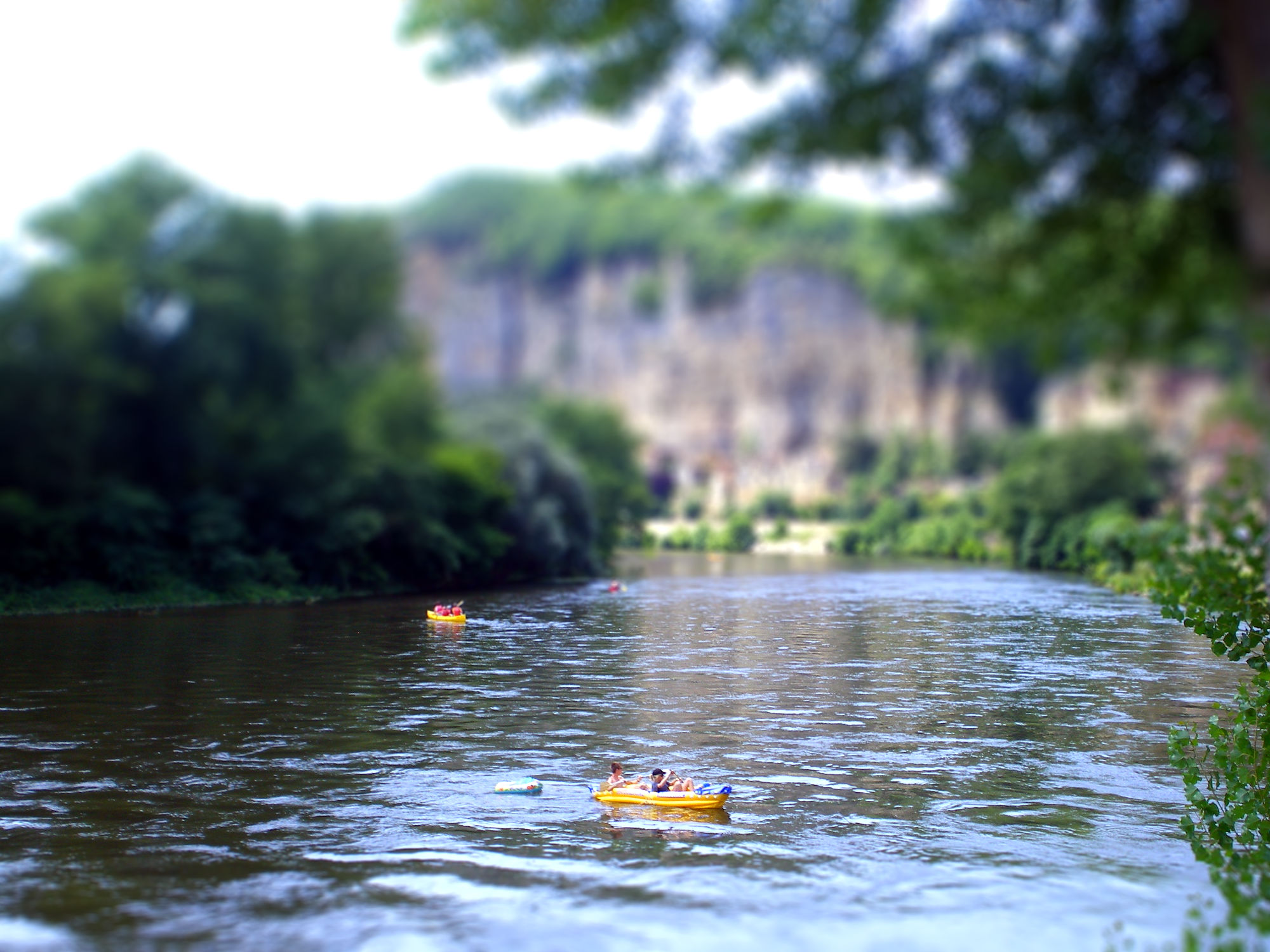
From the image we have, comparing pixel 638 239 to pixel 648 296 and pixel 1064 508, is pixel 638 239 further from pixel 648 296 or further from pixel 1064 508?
pixel 1064 508

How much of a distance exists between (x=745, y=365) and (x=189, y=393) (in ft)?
491

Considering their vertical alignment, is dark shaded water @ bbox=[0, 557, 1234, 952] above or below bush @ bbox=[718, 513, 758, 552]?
below

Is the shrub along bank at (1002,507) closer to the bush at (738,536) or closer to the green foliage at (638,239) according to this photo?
the bush at (738,536)

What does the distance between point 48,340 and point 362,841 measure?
16.2 m

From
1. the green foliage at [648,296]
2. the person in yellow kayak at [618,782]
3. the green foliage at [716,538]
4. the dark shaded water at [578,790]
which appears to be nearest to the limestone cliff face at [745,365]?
the green foliage at [648,296]

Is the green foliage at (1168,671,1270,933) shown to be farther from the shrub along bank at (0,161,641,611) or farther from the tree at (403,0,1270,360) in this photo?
the shrub along bank at (0,161,641,611)

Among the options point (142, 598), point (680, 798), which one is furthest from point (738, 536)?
point (680, 798)

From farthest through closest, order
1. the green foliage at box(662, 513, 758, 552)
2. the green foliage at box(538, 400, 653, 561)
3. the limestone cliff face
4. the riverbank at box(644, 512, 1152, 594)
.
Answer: the limestone cliff face < the green foliage at box(662, 513, 758, 552) < the green foliage at box(538, 400, 653, 561) < the riverbank at box(644, 512, 1152, 594)

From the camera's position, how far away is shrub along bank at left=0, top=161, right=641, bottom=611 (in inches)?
1040

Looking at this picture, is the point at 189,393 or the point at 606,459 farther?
the point at 606,459

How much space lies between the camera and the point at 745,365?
173875 mm

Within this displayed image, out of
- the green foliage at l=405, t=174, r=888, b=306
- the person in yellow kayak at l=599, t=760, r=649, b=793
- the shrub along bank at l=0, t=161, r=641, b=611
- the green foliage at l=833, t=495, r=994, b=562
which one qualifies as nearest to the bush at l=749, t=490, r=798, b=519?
the green foliage at l=833, t=495, r=994, b=562

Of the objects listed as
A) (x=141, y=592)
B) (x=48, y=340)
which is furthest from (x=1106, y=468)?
(x=48, y=340)

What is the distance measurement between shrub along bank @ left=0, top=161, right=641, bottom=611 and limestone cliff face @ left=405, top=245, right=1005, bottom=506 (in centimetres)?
11476
